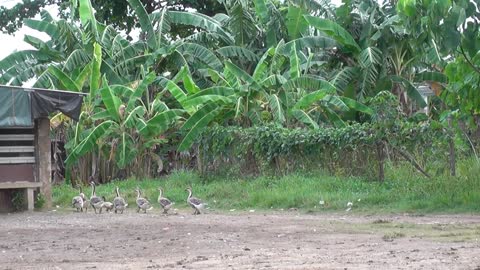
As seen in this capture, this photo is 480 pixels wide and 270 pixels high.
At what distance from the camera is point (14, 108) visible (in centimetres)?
1861

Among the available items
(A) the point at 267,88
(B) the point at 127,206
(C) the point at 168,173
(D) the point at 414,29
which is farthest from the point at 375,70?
(D) the point at 414,29

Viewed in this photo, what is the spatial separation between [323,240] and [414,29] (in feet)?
10.6

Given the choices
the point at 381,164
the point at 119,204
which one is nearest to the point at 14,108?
the point at 119,204

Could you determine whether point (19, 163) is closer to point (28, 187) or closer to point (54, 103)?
point (28, 187)

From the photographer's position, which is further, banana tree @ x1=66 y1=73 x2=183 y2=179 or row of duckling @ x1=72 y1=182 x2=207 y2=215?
banana tree @ x1=66 y1=73 x2=183 y2=179

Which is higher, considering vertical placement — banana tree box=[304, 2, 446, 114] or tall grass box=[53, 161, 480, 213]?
banana tree box=[304, 2, 446, 114]

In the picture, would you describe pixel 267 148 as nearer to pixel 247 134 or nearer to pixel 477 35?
pixel 247 134

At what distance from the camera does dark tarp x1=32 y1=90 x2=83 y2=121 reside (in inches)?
742

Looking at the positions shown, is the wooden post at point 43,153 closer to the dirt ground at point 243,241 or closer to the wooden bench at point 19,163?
the wooden bench at point 19,163

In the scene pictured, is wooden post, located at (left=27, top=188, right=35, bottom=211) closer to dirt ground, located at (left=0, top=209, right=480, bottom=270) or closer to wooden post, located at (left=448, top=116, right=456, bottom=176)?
dirt ground, located at (left=0, top=209, right=480, bottom=270)

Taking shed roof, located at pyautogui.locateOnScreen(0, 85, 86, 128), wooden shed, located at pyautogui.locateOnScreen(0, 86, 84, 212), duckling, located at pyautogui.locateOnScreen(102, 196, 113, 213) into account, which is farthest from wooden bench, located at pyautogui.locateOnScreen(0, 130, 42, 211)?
duckling, located at pyautogui.locateOnScreen(102, 196, 113, 213)

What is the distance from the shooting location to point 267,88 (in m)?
22.3

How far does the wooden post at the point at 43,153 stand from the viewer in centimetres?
1948

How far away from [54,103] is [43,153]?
4.09 ft
